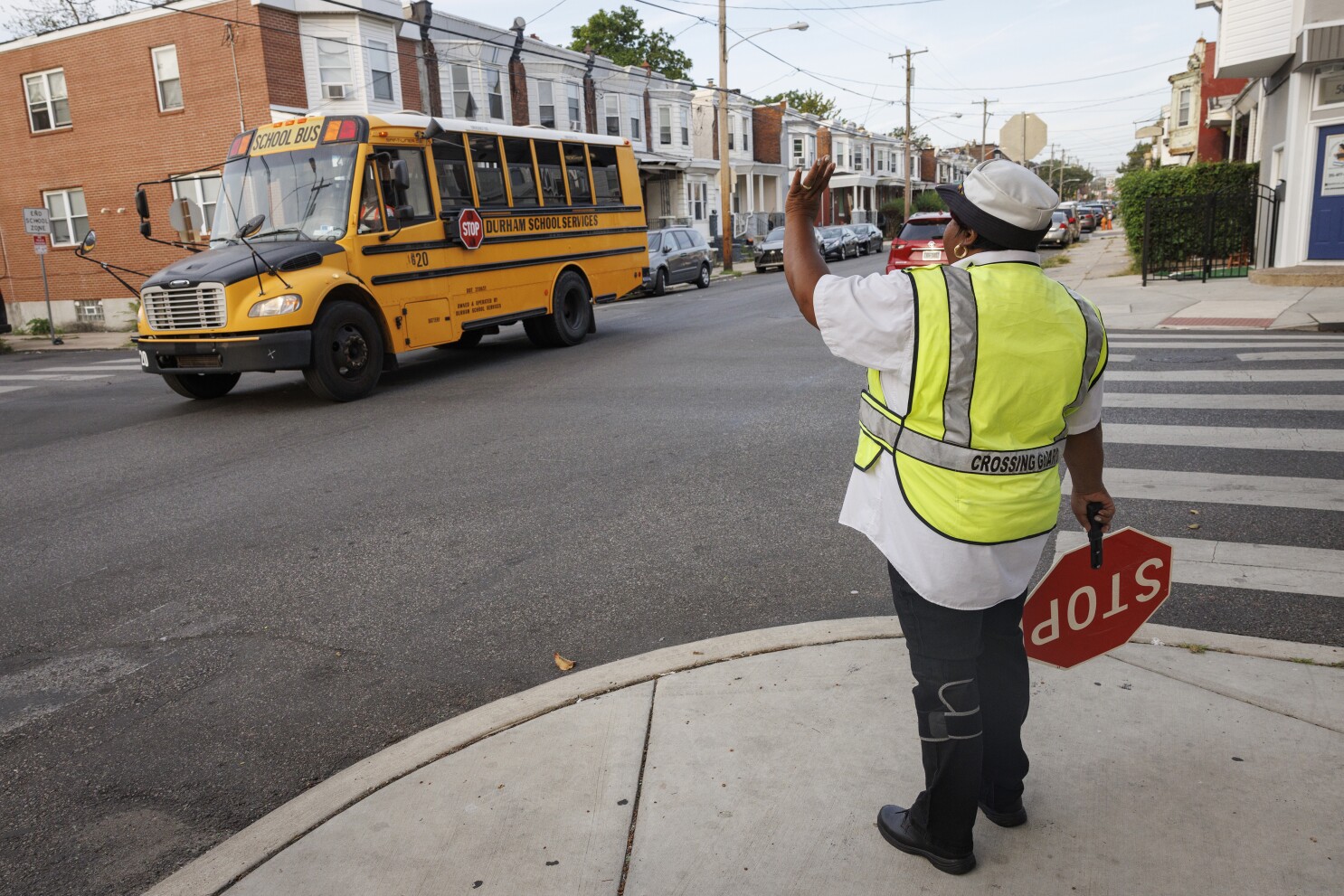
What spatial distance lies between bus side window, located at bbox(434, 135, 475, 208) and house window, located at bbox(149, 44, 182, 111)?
17961 mm

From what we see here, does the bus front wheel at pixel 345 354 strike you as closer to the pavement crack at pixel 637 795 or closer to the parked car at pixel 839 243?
the pavement crack at pixel 637 795

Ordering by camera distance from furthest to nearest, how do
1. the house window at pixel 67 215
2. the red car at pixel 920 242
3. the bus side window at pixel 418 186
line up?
the house window at pixel 67 215 < the red car at pixel 920 242 < the bus side window at pixel 418 186

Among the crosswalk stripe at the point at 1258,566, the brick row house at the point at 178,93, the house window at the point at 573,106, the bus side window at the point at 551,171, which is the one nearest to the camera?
the crosswalk stripe at the point at 1258,566

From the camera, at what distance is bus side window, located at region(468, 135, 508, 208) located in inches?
487

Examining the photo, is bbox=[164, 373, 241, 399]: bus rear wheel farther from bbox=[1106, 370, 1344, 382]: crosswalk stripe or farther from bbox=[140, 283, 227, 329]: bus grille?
bbox=[1106, 370, 1344, 382]: crosswalk stripe

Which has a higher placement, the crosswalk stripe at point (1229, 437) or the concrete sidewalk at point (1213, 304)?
the concrete sidewalk at point (1213, 304)

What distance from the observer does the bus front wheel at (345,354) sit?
33.1 feet

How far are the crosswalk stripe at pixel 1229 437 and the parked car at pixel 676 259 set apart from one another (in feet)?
55.8

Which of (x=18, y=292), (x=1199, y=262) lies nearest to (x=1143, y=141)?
(x=1199, y=262)

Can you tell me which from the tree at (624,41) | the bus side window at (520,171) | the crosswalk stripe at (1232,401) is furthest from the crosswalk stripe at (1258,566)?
the tree at (624,41)

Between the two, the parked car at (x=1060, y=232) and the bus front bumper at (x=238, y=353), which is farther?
the parked car at (x=1060, y=232)

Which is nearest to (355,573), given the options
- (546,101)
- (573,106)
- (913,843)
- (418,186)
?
(913,843)

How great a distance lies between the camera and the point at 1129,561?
263 centimetres

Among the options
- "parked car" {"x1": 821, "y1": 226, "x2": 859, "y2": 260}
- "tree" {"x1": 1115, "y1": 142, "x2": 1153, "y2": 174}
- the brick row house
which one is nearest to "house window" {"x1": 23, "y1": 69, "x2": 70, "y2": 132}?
the brick row house
